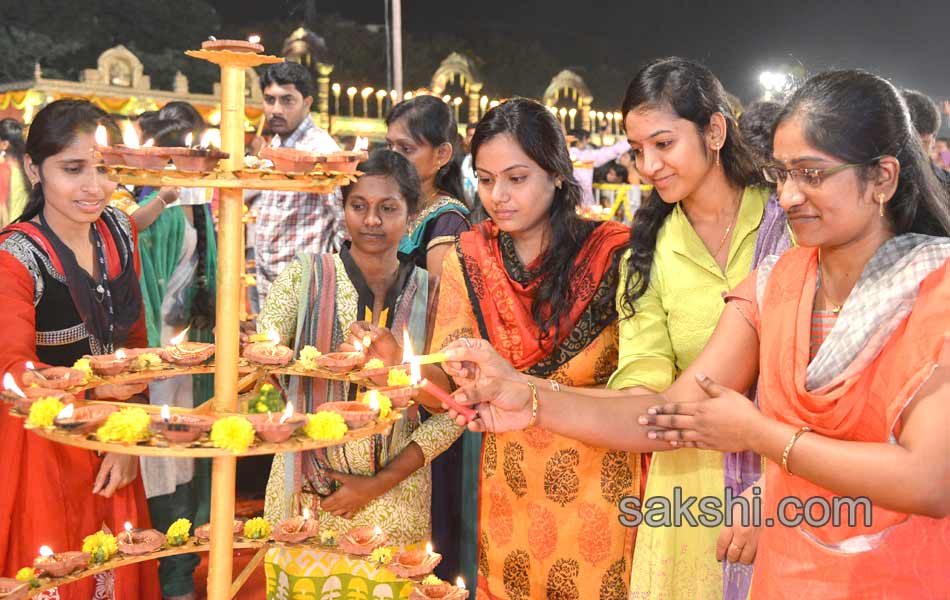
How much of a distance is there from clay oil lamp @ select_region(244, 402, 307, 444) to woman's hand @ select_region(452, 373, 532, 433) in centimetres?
56

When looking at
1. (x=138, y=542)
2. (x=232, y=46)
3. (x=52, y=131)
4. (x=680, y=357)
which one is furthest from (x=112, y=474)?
(x=680, y=357)

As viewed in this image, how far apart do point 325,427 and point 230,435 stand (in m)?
0.14

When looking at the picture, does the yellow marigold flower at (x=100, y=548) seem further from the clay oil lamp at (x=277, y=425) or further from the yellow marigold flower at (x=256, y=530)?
the clay oil lamp at (x=277, y=425)

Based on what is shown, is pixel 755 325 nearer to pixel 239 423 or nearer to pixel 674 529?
pixel 674 529

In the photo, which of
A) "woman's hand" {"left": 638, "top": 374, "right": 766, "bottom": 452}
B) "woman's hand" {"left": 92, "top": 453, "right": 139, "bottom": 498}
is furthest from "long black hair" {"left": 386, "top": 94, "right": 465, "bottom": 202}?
"woman's hand" {"left": 638, "top": 374, "right": 766, "bottom": 452}

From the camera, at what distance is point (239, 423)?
4.40ft

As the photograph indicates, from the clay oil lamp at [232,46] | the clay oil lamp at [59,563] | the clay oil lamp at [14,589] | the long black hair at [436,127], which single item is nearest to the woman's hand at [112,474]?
the clay oil lamp at [59,563]

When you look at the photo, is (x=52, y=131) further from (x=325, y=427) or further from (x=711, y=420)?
(x=711, y=420)

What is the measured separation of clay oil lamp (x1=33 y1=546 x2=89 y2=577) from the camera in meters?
1.71

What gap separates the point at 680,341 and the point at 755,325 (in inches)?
13.1

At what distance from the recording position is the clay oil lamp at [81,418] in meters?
1.31

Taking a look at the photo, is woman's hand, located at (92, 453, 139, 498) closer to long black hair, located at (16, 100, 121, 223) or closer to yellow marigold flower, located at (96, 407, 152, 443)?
long black hair, located at (16, 100, 121, 223)

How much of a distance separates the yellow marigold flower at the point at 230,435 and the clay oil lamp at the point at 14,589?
0.59 metres
